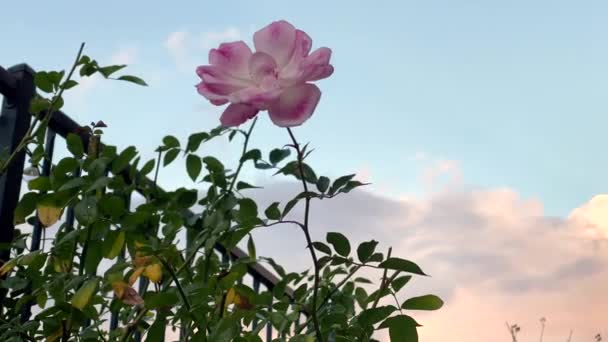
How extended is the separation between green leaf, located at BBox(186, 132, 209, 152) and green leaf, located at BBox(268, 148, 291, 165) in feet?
0.57

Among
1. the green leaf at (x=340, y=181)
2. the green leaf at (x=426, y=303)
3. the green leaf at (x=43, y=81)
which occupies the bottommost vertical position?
the green leaf at (x=426, y=303)

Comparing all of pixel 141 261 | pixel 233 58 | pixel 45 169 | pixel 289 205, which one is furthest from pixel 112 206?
pixel 45 169

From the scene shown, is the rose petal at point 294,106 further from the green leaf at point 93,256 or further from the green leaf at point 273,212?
the green leaf at point 93,256

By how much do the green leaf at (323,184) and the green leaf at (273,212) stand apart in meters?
0.09

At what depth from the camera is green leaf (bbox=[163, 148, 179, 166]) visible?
1.66 meters

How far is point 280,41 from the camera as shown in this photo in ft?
2.95

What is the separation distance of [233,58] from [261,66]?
0.14 feet

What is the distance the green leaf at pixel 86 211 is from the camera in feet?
4.30

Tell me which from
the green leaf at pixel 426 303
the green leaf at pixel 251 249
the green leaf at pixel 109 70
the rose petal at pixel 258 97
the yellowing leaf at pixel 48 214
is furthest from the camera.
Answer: the green leaf at pixel 251 249

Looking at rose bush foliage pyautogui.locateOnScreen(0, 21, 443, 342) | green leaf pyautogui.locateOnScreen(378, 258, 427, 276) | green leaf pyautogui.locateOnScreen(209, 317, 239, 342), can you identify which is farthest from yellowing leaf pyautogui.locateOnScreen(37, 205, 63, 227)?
green leaf pyautogui.locateOnScreen(378, 258, 427, 276)

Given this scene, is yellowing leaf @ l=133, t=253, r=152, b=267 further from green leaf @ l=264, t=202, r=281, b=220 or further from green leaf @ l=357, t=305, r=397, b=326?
green leaf @ l=357, t=305, r=397, b=326

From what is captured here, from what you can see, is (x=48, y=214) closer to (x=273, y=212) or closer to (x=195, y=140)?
(x=195, y=140)

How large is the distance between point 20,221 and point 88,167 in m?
0.17

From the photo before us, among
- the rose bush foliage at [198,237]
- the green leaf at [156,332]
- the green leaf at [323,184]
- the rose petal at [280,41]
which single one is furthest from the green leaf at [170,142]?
the rose petal at [280,41]
